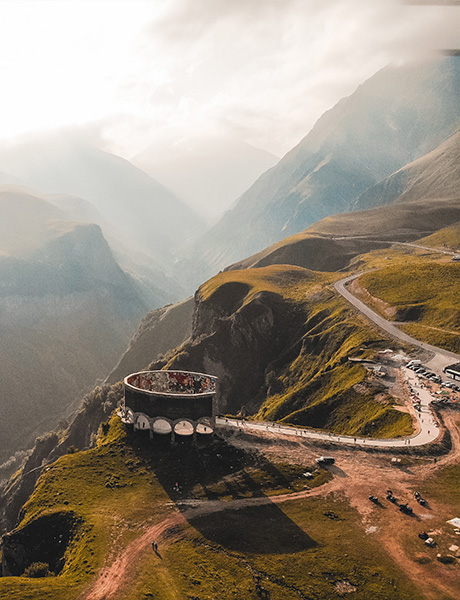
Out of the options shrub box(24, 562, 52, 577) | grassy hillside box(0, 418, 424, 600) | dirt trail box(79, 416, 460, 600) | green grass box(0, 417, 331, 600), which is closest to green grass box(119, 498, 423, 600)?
grassy hillside box(0, 418, 424, 600)

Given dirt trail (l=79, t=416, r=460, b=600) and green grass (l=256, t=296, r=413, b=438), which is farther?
green grass (l=256, t=296, r=413, b=438)

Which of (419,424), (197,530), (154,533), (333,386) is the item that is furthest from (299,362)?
(154,533)

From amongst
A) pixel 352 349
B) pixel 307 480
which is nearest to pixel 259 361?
pixel 352 349

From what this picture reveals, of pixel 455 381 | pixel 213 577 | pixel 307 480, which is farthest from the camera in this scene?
pixel 455 381

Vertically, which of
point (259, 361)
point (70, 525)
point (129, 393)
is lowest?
point (259, 361)

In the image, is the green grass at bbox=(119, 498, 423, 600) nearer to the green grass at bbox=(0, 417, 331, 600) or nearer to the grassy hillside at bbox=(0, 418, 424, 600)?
the grassy hillside at bbox=(0, 418, 424, 600)

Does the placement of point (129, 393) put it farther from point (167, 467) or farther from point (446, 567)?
point (446, 567)
